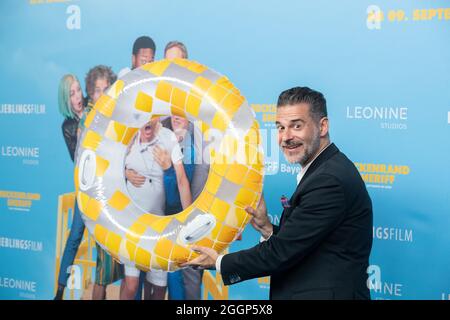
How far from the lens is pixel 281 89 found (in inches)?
119

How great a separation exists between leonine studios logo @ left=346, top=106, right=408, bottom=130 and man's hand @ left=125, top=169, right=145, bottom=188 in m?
1.11

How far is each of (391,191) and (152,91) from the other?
1153 mm

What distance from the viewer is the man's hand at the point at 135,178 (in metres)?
3.23

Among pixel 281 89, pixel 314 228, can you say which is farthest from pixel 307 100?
pixel 281 89

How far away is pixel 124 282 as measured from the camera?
3457 mm

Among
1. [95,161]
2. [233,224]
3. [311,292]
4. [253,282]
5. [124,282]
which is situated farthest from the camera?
[124,282]

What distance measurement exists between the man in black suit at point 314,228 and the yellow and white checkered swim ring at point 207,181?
262mm

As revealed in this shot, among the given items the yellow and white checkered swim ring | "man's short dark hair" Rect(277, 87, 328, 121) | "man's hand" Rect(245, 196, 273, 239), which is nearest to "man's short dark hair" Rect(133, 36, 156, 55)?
the yellow and white checkered swim ring

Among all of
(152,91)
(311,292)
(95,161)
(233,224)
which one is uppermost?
(152,91)

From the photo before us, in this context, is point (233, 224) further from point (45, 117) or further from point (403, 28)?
point (45, 117)

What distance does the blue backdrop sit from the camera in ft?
8.78

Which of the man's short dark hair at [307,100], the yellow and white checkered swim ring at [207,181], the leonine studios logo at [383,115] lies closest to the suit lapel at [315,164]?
the man's short dark hair at [307,100]

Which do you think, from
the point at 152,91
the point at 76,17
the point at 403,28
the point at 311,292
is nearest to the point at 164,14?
the point at 76,17

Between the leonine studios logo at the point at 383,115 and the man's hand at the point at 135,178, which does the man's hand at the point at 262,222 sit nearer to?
the leonine studios logo at the point at 383,115
